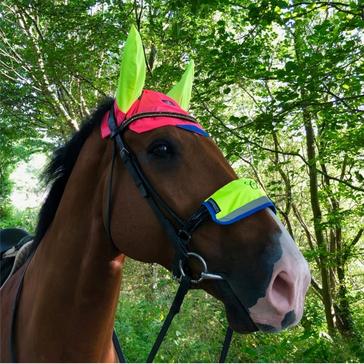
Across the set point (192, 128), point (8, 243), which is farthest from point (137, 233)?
point (8, 243)

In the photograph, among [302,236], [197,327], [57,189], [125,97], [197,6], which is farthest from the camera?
[302,236]

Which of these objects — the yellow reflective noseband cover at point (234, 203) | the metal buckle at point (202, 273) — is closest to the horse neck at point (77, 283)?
the metal buckle at point (202, 273)

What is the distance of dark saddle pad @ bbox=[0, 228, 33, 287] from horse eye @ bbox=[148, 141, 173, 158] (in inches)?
65.4

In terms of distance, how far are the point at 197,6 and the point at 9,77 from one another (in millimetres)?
8489

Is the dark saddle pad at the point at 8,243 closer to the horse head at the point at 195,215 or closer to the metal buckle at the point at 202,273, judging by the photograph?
the horse head at the point at 195,215

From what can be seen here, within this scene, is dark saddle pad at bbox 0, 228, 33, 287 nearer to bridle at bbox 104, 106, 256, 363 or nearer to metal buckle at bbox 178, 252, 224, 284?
bridle at bbox 104, 106, 256, 363

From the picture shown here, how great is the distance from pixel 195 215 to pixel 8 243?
236 centimetres

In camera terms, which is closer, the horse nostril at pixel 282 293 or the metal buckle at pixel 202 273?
the horse nostril at pixel 282 293

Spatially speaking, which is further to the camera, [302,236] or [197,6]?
[302,236]

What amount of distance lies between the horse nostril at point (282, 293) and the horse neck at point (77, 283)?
87cm

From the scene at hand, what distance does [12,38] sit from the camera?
35.5 ft

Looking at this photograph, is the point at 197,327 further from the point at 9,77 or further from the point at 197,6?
the point at 9,77

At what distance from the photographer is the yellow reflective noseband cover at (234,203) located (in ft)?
5.41

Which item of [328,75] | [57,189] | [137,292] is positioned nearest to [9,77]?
[137,292]
